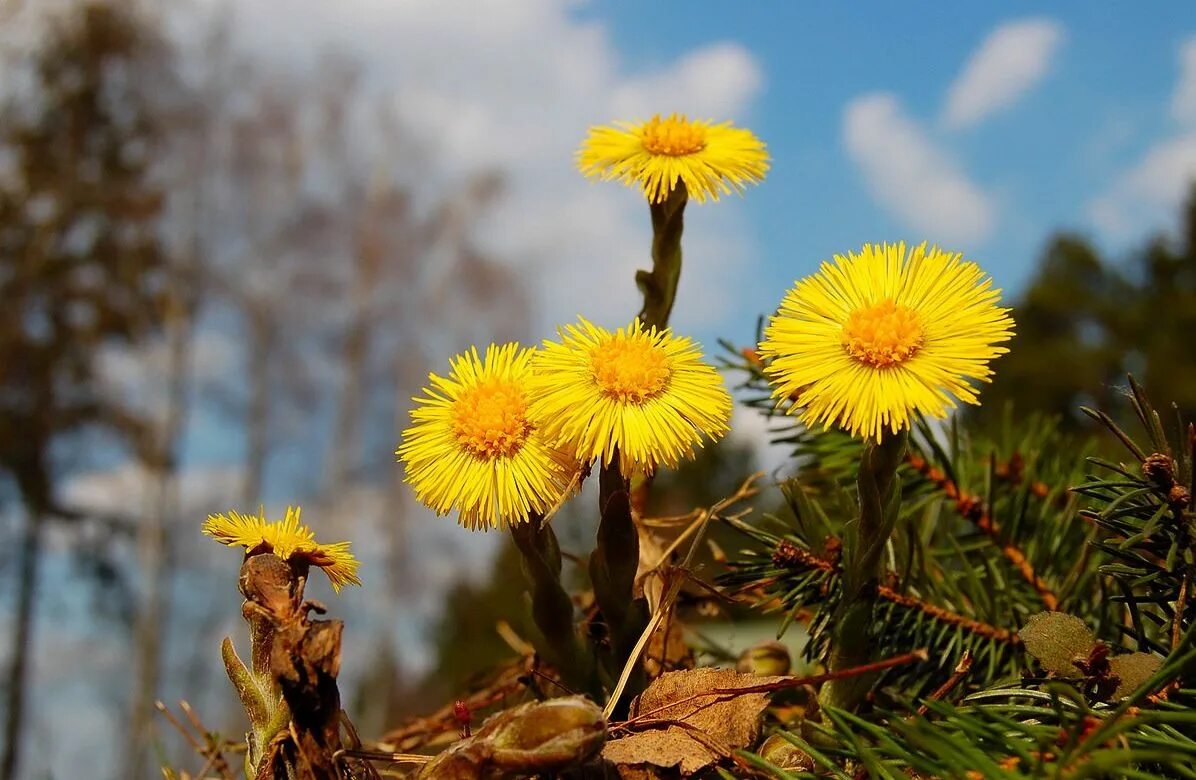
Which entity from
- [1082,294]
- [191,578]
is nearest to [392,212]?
[191,578]

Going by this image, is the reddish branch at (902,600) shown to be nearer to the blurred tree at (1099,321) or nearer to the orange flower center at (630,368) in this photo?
the orange flower center at (630,368)

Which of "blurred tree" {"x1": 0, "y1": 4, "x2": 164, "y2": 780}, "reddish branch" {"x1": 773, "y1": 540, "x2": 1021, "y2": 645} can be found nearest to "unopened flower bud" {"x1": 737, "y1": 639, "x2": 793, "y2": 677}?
"reddish branch" {"x1": 773, "y1": 540, "x2": 1021, "y2": 645}

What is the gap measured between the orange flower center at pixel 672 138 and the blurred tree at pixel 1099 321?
8114 mm

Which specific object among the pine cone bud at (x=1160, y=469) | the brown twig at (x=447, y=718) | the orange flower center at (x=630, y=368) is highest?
the orange flower center at (x=630, y=368)

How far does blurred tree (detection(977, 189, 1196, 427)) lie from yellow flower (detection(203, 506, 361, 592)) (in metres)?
8.23

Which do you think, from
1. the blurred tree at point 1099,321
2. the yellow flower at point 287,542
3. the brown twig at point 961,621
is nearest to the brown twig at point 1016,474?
Answer: the brown twig at point 961,621

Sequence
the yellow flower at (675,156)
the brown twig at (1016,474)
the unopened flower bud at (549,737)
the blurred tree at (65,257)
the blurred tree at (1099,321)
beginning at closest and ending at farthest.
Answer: the unopened flower bud at (549,737) → the yellow flower at (675,156) → the brown twig at (1016,474) → the blurred tree at (65,257) → the blurred tree at (1099,321)

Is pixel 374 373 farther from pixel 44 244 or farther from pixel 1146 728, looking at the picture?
pixel 1146 728

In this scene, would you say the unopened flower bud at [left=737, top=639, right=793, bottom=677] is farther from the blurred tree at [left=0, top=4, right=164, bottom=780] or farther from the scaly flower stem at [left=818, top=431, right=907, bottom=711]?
the blurred tree at [left=0, top=4, right=164, bottom=780]

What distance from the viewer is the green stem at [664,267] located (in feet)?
1.16

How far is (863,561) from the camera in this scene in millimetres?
271

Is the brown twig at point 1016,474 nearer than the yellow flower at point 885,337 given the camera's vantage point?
No

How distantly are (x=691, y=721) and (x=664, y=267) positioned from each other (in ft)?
0.55

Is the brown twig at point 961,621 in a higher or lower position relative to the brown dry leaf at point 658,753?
higher
